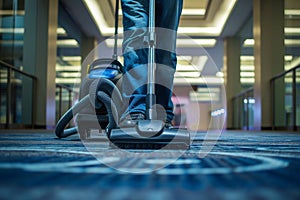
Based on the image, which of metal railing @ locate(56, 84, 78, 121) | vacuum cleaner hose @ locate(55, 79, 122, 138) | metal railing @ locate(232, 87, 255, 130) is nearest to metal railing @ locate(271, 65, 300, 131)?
metal railing @ locate(232, 87, 255, 130)

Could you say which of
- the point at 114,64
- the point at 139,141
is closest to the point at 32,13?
the point at 114,64

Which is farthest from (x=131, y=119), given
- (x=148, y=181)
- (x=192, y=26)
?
(x=192, y=26)

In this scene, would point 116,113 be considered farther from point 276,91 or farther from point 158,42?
point 276,91

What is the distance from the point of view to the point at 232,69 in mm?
6578

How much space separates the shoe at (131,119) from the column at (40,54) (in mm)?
3512

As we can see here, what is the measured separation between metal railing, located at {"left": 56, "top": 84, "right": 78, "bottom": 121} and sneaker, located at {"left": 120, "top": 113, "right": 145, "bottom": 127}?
174 inches

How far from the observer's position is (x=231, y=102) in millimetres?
6566

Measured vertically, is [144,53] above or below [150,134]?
above

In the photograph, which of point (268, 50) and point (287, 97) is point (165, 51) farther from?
point (268, 50)

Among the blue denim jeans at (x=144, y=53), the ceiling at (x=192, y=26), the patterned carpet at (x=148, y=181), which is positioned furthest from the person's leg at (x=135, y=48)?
the ceiling at (x=192, y=26)

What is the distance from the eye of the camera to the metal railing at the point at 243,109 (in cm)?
541

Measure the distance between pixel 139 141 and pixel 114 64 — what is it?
0.74 metres

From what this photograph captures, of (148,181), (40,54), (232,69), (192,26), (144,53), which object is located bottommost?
(148,181)

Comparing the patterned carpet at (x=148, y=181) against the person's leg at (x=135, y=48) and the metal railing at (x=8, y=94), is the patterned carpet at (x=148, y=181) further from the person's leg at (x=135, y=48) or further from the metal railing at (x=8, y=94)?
the metal railing at (x=8, y=94)
